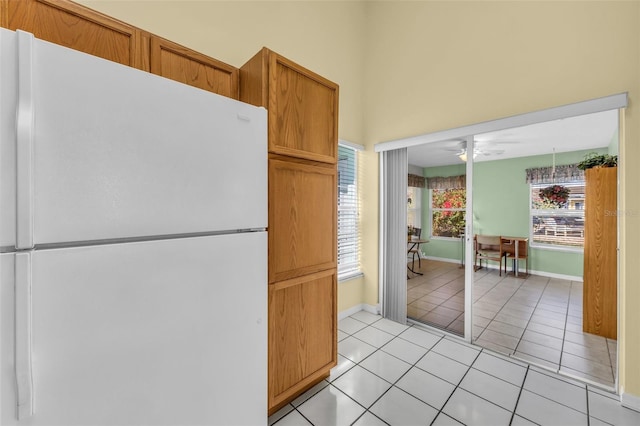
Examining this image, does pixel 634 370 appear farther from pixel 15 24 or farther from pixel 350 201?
pixel 15 24

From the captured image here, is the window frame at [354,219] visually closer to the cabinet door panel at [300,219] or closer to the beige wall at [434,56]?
the beige wall at [434,56]

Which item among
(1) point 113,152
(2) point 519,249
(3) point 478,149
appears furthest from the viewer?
(2) point 519,249

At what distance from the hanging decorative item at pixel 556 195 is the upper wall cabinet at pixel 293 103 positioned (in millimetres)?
5179

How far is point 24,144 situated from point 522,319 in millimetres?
4311

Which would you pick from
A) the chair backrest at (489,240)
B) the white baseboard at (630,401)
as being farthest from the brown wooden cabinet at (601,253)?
the chair backrest at (489,240)

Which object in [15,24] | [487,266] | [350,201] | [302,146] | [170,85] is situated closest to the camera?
[170,85]

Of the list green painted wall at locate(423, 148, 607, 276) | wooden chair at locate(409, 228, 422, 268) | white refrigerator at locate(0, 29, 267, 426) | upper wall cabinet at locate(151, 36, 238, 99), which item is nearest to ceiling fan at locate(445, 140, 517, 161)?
green painted wall at locate(423, 148, 607, 276)

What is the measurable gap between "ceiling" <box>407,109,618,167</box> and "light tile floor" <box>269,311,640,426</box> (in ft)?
6.50

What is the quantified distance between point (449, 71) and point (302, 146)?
2.00 metres

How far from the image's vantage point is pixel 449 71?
2635 millimetres

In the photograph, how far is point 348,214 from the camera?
3.28m

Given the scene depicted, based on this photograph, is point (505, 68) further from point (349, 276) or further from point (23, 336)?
point (23, 336)

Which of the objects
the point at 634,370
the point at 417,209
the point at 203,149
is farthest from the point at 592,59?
the point at 203,149

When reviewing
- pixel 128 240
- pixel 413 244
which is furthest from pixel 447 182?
pixel 128 240
